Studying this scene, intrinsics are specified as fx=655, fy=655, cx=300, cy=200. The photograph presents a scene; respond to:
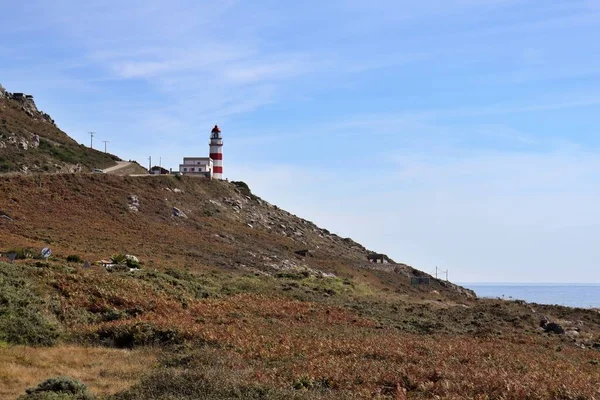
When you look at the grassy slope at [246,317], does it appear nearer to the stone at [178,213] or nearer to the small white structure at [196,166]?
the stone at [178,213]

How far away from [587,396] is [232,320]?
627 inches

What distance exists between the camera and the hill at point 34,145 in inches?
3351

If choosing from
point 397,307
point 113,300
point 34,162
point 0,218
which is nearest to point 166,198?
point 34,162

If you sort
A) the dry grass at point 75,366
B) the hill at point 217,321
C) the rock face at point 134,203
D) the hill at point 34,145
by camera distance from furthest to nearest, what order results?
the hill at point 34,145
the rock face at point 134,203
the dry grass at point 75,366
the hill at point 217,321

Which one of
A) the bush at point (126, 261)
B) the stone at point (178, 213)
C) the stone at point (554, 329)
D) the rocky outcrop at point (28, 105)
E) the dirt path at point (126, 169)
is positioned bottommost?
the stone at point (554, 329)

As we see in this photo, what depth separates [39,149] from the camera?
305 feet

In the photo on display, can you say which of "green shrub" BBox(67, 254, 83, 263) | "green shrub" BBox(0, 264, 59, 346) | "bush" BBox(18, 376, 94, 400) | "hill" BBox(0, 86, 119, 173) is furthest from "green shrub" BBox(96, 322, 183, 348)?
"hill" BBox(0, 86, 119, 173)

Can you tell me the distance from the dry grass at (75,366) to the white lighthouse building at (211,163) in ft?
260

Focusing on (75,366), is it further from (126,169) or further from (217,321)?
(126,169)

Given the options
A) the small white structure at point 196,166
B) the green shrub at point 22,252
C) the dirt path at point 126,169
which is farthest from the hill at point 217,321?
the small white structure at point 196,166

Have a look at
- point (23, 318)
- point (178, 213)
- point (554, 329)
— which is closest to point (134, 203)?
point (178, 213)

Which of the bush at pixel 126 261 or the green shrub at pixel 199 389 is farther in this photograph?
the bush at pixel 126 261

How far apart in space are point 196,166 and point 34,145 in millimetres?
23238

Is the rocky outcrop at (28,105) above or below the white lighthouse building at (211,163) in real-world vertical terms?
above
